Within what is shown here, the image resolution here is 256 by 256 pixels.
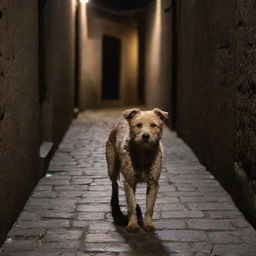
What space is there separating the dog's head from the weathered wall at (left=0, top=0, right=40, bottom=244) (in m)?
1.19

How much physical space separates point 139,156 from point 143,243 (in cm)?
90

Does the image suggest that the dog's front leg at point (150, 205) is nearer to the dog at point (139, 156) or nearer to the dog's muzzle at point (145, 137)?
the dog at point (139, 156)

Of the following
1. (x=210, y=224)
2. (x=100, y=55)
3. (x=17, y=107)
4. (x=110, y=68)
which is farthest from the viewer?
(x=110, y=68)

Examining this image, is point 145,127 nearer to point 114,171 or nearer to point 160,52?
point 114,171

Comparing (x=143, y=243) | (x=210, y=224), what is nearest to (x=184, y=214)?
(x=210, y=224)

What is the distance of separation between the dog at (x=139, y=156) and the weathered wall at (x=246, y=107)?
949 mm

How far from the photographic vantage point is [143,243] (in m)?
5.01

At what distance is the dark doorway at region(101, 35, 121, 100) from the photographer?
23.5 m

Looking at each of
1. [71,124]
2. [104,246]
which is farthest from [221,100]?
[71,124]

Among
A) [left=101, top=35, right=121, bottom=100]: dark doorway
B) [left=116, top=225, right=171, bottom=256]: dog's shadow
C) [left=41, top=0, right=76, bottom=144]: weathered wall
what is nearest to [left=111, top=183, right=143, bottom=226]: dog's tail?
[left=116, top=225, right=171, bottom=256]: dog's shadow

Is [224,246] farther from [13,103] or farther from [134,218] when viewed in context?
[13,103]

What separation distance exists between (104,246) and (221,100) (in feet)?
10.5

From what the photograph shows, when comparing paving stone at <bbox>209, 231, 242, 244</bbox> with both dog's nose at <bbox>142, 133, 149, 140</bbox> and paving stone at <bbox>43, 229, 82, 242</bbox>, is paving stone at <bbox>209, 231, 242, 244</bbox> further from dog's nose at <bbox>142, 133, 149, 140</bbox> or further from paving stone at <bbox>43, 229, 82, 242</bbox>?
paving stone at <bbox>43, 229, 82, 242</bbox>

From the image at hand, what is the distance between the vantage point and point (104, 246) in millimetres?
4898
